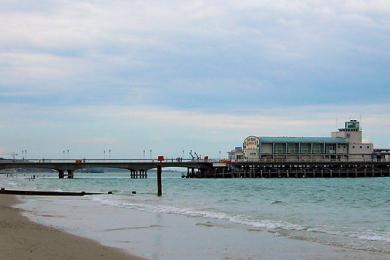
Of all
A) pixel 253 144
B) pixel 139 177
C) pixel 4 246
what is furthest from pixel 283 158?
pixel 4 246

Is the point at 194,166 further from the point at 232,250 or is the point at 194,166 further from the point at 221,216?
the point at 232,250

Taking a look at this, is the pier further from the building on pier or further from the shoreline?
the shoreline

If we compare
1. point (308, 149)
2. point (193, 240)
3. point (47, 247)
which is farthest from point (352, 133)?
point (47, 247)

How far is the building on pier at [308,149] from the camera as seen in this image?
508 ft

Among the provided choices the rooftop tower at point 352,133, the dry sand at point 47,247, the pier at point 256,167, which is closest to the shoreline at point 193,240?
the dry sand at point 47,247

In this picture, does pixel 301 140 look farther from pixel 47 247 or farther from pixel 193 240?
pixel 47 247

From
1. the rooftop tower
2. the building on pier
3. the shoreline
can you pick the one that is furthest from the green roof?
the shoreline

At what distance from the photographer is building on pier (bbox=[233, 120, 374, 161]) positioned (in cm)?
15488

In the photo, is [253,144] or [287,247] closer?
[287,247]

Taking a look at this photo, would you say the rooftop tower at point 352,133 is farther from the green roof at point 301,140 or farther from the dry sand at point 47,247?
the dry sand at point 47,247

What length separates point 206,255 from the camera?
52.7 feet

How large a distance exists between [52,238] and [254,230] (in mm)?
8296

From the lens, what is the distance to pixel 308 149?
511ft

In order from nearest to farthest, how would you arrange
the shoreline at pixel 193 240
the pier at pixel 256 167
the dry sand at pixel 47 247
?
the dry sand at pixel 47 247 < the shoreline at pixel 193 240 < the pier at pixel 256 167
